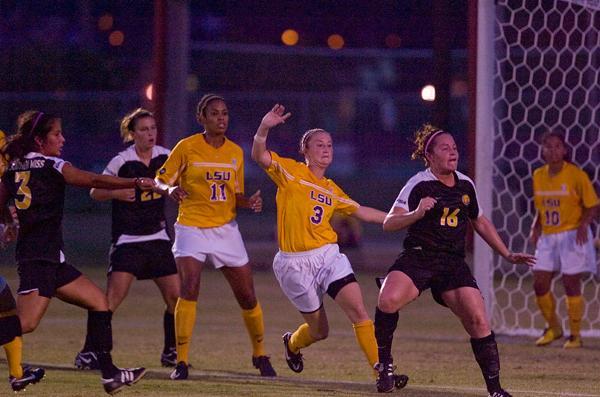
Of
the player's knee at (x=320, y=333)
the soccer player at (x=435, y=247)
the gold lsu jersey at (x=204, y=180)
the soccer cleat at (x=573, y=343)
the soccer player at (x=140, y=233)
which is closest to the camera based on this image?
the soccer player at (x=435, y=247)

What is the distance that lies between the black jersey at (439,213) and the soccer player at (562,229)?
11.4 ft

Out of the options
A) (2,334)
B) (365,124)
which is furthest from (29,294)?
(365,124)

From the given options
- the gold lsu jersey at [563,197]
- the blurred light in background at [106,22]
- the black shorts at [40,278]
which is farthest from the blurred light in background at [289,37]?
the black shorts at [40,278]

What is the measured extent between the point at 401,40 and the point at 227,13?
A: 5.45 metres

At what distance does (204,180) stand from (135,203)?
32.1 inches

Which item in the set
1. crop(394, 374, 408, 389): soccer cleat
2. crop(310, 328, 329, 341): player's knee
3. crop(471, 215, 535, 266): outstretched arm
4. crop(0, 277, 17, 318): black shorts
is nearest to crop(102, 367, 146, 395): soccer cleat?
crop(0, 277, 17, 318): black shorts

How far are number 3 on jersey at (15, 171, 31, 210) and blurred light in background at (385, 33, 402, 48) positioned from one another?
32.1 m

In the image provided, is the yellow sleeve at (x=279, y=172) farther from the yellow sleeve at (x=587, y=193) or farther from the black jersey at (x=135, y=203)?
the yellow sleeve at (x=587, y=193)

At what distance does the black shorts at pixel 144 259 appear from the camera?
31.7ft

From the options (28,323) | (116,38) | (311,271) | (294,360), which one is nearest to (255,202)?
(311,271)

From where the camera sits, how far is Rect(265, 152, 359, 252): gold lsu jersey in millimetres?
8461

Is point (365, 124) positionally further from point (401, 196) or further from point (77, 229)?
point (401, 196)

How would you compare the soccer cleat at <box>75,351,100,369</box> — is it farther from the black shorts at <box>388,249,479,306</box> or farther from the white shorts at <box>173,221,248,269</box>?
the black shorts at <box>388,249,479,306</box>

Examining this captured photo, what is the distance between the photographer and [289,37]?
125 ft
